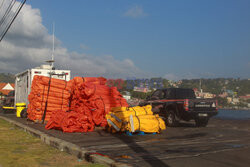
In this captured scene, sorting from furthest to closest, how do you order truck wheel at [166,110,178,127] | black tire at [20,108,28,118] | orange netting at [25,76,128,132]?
1. black tire at [20,108,28,118]
2. truck wheel at [166,110,178,127]
3. orange netting at [25,76,128,132]

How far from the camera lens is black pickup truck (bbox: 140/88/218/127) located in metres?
13.5

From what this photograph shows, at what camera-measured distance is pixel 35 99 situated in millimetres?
14242

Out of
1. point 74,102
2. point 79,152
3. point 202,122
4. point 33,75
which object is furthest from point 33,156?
point 33,75

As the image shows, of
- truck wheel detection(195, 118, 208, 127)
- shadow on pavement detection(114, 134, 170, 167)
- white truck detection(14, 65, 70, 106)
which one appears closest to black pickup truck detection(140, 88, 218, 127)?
truck wheel detection(195, 118, 208, 127)

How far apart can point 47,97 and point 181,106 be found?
732 centimetres

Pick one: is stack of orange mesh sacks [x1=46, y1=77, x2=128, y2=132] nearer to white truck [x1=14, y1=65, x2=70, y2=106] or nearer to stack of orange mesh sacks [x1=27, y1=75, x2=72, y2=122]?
stack of orange mesh sacks [x1=27, y1=75, x2=72, y2=122]

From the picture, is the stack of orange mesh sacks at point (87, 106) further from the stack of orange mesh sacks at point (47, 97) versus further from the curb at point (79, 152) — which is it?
the curb at point (79, 152)

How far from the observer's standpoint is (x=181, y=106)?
1357 cm

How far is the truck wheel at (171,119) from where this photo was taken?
1395 centimetres

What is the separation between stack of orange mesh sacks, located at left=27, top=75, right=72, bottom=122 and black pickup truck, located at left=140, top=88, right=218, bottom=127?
5.18 metres

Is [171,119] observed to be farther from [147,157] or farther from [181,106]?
[147,157]

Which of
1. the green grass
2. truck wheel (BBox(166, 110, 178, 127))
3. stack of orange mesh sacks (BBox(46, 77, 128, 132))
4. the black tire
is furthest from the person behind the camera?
the black tire

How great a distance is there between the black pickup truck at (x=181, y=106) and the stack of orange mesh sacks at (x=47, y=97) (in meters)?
5.18

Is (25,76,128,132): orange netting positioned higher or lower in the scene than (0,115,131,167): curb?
higher
